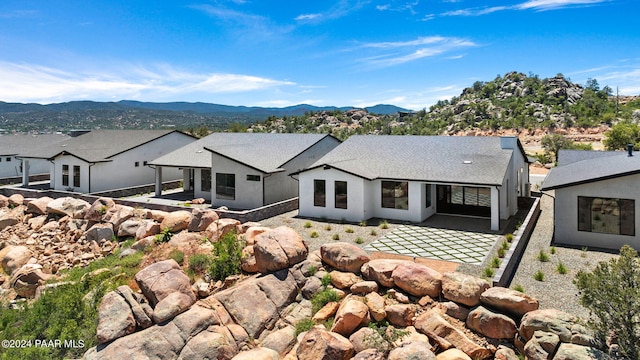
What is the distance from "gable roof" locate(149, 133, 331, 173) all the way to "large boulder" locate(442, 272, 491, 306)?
49.1 ft

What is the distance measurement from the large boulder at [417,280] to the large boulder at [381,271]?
0.19 m

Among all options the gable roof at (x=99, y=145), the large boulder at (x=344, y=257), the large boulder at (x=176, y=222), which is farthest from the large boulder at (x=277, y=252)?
the gable roof at (x=99, y=145)

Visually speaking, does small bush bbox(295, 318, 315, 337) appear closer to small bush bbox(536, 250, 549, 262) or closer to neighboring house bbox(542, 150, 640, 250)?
small bush bbox(536, 250, 549, 262)

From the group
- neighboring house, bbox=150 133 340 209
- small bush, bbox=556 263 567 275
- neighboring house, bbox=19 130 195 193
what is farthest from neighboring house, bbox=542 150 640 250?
neighboring house, bbox=19 130 195 193

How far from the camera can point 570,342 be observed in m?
9.98

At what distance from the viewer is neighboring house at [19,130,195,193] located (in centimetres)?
3222

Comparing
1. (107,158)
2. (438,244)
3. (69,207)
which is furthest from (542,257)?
(107,158)

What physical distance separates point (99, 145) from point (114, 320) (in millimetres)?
27624

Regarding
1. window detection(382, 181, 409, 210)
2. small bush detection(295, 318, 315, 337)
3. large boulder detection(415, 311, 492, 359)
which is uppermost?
window detection(382, 181, 409, 210)

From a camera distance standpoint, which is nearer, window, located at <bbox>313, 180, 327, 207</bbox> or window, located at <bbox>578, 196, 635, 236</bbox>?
window, located at <bbox>578, 196, 635, 236</bbox>

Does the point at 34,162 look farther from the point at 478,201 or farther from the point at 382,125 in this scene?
the point at 382,125

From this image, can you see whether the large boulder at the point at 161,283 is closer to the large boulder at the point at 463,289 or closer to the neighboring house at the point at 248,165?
the large boulder at the point at 463,289

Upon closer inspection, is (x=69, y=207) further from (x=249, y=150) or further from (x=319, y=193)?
(x=319, y=193)

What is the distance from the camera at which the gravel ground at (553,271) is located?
12172 millimetres
